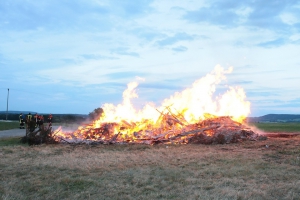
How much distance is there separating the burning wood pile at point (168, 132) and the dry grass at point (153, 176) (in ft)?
12.9

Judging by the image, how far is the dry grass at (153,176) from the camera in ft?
21.5

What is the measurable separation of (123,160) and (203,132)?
22.3 feet

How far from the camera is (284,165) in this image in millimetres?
Answer: 9273

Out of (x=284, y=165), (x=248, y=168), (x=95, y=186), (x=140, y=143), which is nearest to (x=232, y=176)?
(x=248, y=168)

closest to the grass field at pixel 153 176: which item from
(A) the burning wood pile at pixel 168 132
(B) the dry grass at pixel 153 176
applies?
(B) the dry grass at pixel 153 176

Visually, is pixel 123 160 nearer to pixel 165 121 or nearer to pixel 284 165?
pixel 284 165

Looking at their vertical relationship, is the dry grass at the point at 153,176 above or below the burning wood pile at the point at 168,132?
below

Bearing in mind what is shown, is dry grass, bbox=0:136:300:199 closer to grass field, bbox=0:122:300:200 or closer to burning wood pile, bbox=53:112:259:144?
grass field, bbox=0:122:300:200

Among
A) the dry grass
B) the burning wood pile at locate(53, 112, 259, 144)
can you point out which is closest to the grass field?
the dry grass

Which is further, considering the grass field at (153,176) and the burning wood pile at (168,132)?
the burning wood pile at (168,132)

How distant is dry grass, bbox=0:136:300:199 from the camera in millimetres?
6551

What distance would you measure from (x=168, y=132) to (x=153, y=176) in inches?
350

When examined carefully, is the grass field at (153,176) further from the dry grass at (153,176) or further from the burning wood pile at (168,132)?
the burning wood pile at (168,132)

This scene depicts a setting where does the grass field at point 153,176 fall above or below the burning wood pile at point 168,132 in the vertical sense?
below
